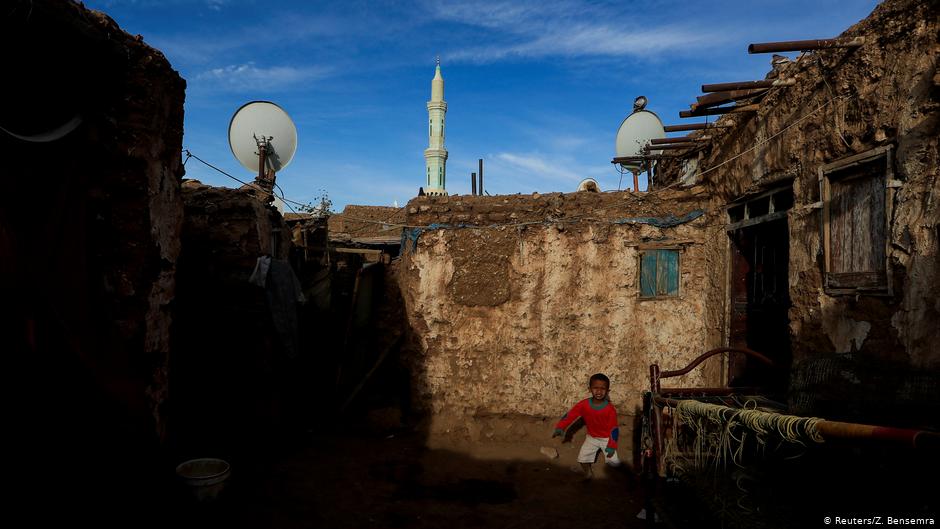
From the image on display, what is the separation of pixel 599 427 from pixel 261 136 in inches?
238

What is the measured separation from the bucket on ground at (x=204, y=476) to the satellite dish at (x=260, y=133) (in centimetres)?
457

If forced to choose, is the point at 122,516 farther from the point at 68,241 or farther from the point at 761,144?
the point at 761,144

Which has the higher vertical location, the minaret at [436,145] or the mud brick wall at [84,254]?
the minaret at [436,145]

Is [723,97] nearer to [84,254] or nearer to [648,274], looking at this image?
[648,274]

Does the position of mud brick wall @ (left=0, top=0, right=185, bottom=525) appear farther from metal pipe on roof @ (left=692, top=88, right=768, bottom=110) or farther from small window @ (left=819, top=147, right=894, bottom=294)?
small window @ (left=819, top=147, right=894, bottom=294)

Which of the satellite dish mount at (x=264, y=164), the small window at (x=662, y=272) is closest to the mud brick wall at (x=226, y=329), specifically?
the satellite dish mount at (x=264, y=164)

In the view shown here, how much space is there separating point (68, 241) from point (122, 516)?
5.80ft

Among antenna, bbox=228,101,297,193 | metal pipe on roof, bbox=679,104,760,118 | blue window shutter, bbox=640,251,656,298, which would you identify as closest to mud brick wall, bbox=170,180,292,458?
antenna, bbox=228,101,297,193

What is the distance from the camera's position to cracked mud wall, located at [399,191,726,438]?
658cm

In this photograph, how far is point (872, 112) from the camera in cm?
385

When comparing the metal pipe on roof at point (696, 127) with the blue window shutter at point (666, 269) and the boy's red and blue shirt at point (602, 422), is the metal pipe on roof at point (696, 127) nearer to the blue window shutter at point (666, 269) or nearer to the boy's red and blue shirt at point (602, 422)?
the blue window shutter at point (666, 269)

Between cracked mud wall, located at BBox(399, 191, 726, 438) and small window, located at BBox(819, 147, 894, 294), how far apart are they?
2.04 meters

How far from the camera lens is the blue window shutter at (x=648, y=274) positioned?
661 cm

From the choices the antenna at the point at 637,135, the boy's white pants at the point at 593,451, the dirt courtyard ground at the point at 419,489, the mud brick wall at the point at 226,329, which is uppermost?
the antenna at the point at 637,135
